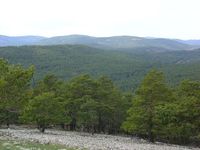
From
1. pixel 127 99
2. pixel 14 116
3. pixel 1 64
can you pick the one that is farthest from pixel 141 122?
pixel 14 116

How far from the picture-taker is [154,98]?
222 feet

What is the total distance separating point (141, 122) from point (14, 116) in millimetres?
38453

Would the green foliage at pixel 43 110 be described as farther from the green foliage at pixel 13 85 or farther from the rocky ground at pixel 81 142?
the rocky ground at pixel 81 142

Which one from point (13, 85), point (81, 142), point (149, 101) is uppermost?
point (13, 85)

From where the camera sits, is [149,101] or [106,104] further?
[106,104]

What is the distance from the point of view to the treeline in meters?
59.6

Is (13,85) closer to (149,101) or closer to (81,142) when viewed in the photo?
(81,142)

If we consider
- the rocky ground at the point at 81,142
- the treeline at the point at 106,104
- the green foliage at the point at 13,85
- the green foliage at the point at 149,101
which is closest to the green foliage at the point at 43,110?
the treeline at the point at 106,104

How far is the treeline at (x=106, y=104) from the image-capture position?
5962cm

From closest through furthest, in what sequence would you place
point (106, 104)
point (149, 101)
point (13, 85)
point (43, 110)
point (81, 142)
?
point (81, 142), point (13, 85), point (149, 101), point (43, 110), point (106, 104)

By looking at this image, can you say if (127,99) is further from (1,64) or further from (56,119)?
(1,64)

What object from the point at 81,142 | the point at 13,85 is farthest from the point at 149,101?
the point at 13,85

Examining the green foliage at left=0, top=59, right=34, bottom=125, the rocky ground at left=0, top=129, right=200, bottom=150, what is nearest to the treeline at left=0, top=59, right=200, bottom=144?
the green foliage at left=0, top=59, right=34, bottom=125

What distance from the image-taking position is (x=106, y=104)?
292 ft
